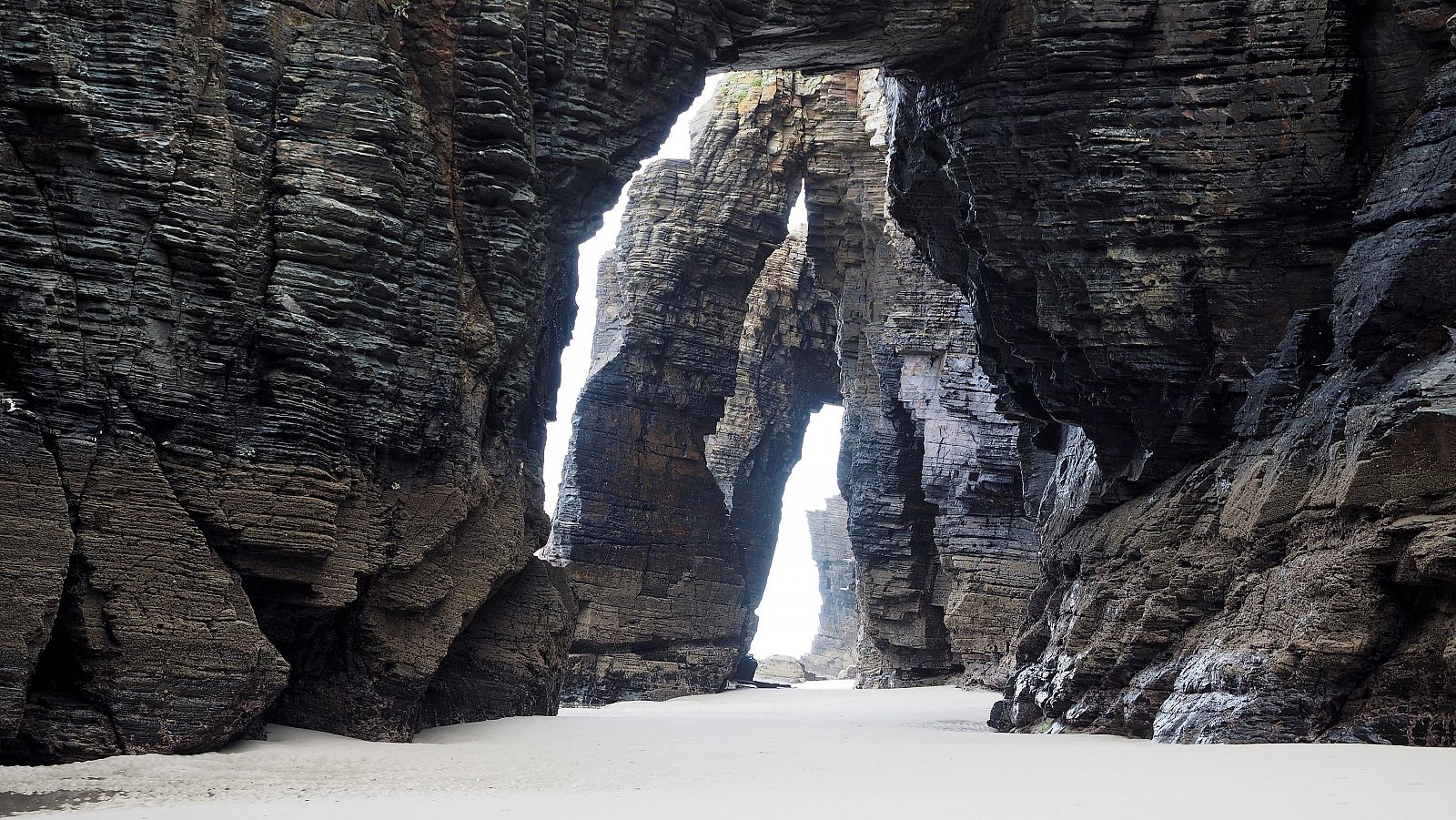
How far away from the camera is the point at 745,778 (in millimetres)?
10734

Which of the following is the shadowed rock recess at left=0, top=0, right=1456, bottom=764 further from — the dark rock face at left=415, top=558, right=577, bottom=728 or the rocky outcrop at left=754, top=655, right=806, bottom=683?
the rocky outcrop at left=754, top=655, right=806, bottom=683

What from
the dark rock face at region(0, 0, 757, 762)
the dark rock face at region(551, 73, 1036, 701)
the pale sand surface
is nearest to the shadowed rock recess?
the dark rock face at region(0, 0, 757, 762)

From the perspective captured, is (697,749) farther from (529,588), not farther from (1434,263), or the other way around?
(1434,263)

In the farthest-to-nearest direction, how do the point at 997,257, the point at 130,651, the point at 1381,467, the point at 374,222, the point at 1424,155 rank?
the point at 997,257
the point at 1424,155
the point at 374,222
the point at 1381,467
the point at 130,651

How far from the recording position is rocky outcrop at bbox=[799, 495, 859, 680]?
52.8m

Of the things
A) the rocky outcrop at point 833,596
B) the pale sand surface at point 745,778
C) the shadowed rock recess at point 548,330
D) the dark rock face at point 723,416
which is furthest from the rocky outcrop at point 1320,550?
the rocky outcrop at point 833,596

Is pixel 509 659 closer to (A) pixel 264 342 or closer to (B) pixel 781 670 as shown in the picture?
A: (A) pixel 264 342

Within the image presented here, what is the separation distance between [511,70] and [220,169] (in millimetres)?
3732

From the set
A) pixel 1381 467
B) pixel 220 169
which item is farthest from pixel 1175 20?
pixel 220 169

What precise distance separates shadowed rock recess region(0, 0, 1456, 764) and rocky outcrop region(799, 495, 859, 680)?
29950mm

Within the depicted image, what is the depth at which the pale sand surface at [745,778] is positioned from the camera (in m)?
8.50

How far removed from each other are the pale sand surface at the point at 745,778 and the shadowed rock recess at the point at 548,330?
0.87m

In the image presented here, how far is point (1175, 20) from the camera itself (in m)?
17.1

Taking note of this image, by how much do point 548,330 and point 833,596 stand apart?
1530 inches
